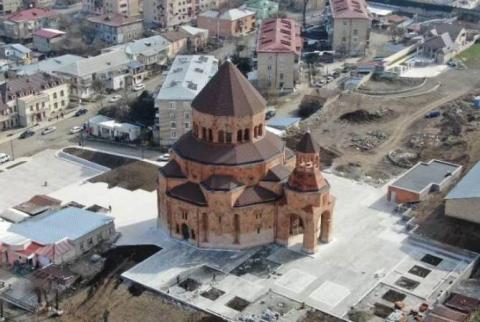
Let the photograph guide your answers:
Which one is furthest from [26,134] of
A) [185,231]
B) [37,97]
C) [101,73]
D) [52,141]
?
[185,231]

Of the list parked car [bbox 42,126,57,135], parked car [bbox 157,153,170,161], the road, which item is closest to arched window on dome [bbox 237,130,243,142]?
parked car [bbox 157,153,170,161]

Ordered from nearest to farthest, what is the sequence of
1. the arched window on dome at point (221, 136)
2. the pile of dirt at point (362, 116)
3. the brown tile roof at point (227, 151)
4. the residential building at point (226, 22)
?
1. the brown tile roof at point (227, 151)
2. the arched window on dome at point (221, 136)
3. the pile of dirt at point (362, 116)
4. the residential building at point (226, 22)

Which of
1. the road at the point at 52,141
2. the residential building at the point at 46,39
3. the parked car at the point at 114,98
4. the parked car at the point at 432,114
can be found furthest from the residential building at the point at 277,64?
the residential building at the point at 46,39

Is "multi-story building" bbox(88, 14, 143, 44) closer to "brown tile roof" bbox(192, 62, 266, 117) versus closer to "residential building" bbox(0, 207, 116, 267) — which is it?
"residential building" bbox(0, 207, 116, 267)

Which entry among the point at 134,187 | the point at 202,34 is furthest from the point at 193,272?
the point at 202,34

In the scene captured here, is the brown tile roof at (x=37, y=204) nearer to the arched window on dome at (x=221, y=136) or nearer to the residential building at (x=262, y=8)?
the arched window on dome at (x=221, y=136)
